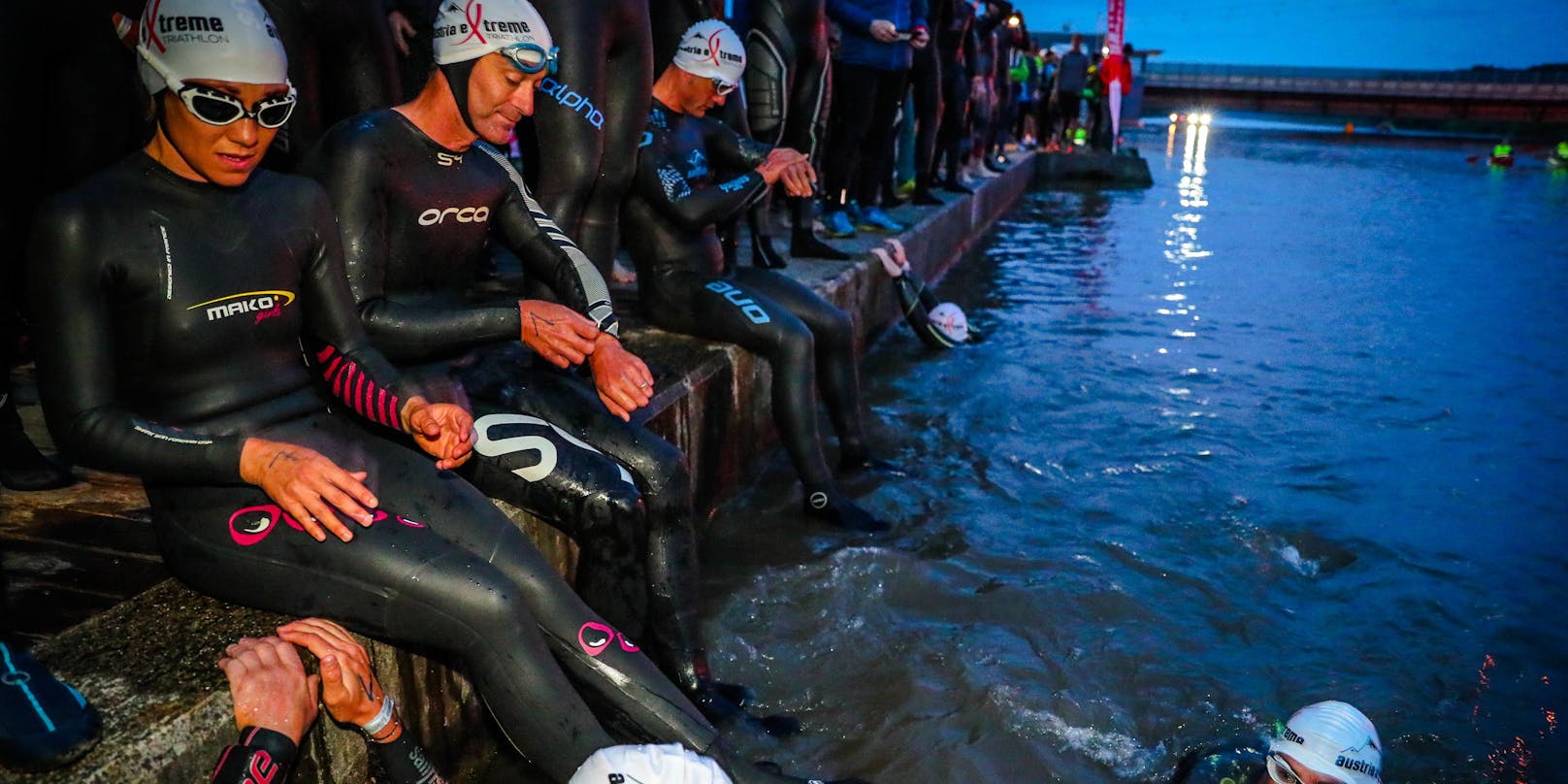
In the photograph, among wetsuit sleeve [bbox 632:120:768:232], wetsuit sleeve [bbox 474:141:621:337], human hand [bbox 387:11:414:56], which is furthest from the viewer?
human hand [bbox 387:11:414:56]

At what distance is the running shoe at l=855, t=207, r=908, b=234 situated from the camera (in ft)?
27.0

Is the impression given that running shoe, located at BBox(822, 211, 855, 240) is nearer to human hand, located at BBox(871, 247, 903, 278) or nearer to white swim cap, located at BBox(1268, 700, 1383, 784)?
human hand, located at BBox(871, 247, 903, 278)

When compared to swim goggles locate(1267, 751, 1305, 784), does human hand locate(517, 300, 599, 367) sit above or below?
above

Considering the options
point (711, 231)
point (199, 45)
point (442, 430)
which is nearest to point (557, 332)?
point (442, 430)

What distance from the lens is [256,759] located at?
5.81 feet

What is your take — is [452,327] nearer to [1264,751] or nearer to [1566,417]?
[1264,751]

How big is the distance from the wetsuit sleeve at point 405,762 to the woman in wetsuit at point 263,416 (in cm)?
17

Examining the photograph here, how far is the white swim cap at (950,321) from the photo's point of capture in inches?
276

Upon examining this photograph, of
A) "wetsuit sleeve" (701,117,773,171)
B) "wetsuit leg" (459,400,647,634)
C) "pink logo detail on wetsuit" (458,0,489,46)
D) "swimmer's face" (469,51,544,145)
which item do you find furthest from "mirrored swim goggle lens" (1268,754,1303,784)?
"wetsuit sleeve" (701,117,773,171)

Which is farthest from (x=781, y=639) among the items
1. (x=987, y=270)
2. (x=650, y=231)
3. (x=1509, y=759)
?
(x=987, y=270)

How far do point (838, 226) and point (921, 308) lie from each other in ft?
3.61

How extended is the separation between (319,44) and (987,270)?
26.6 feet

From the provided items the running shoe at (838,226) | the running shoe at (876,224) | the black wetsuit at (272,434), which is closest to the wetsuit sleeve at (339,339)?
the black wetsuit at (272,434)

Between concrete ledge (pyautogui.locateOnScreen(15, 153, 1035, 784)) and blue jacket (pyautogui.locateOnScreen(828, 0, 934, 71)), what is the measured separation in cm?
414
